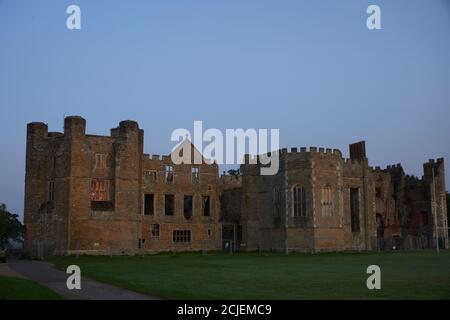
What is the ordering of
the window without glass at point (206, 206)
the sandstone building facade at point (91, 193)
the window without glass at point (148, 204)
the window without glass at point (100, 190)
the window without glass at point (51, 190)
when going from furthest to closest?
the window without glass at point (206, 206) → the window without glass at point (148, 204) → the window without glass at point (100, 190) → the window without glass at point (51, 190) → the sandstone building facade at point (91, 193)

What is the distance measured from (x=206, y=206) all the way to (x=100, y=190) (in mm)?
12421

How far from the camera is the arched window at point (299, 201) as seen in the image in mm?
48781

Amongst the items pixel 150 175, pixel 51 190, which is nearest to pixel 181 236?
pixel 150 175

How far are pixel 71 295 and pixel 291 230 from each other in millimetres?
34946

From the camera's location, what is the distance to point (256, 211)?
178ft

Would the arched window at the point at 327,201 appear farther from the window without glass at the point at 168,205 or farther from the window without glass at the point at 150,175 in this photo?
the window without glass at the point at 150,175

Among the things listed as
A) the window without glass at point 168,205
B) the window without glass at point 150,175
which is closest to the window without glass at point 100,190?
the window without glass at point 150,175

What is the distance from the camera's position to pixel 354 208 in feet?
181

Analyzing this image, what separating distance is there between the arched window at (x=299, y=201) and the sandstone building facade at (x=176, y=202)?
0.09 meters

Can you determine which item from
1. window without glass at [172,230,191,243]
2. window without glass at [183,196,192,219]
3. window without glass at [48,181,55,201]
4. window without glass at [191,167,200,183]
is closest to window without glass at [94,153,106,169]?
window without glass at [48,181,55,201]

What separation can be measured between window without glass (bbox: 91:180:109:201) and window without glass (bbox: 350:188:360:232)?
76.7 ft

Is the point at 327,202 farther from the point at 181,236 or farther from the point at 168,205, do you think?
the point at 168,205

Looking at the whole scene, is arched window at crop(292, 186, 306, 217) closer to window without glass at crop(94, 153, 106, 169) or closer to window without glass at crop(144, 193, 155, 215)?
window without glass at crop(144, 193, 155, 215)
